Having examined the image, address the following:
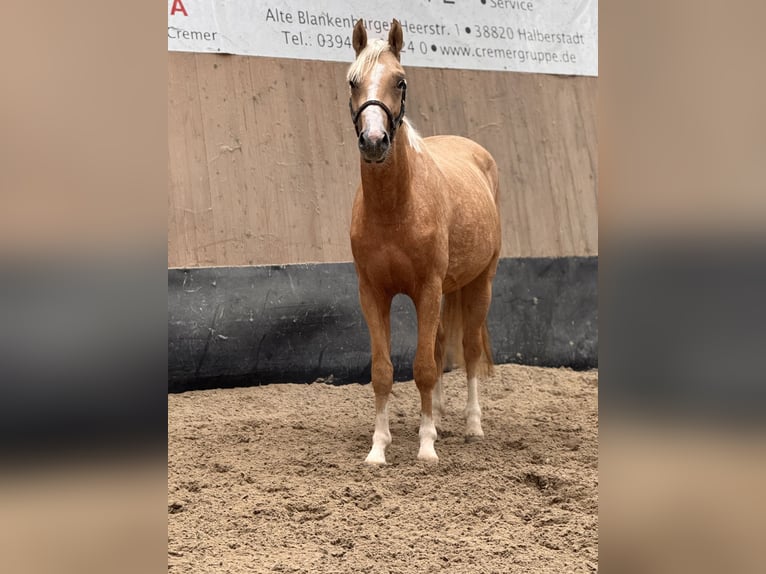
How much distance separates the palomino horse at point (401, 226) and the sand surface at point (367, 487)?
0.33 meters

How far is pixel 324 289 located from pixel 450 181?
5.89 feet

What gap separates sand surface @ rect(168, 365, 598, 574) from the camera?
2.82 metres

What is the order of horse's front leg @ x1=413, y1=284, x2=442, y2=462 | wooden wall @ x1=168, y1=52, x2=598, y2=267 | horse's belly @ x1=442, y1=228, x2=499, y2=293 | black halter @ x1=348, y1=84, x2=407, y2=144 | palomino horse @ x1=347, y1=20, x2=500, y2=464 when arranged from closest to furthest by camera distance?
black halter @ x1=348, y1=84, x2=407, y2=144, palomino horse @ x1=347, y1=20, x2=500, y2=464, horse's front leg @ x1=413, y1=284, x2=442, y2=462, horse's belly @ x1=442, y1=228, x2=499, y2=293, wooden wall @ x1=168, y1=52, x2=598, y2=267

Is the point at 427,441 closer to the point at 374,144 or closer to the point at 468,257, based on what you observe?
the point at 468,257

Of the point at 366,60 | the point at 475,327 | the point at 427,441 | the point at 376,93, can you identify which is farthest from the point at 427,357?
the point at 366,60

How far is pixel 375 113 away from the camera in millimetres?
3492

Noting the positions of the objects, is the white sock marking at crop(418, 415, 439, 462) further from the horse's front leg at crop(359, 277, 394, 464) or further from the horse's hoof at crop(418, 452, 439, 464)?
the horse's front leg at crop(359, 277, 394, 464)

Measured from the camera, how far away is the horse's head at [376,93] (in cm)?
344

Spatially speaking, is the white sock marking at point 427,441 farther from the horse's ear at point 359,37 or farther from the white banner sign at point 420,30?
the white banner sign at point 420,30

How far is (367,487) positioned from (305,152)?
10.7 ft

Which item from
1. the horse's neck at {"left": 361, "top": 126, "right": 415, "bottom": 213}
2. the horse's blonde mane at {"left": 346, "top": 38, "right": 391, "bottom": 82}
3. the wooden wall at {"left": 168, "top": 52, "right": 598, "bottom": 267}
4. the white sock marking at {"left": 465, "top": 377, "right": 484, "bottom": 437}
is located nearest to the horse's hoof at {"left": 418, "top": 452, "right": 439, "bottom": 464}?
the white sock marking at {"left": 465, "top": 377, "right": 484, "bottom": 437}
